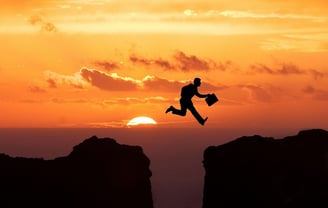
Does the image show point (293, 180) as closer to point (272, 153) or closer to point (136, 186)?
point (272, 153)

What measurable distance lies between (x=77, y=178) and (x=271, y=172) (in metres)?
17.2

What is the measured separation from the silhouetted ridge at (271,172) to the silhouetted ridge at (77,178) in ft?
27.2

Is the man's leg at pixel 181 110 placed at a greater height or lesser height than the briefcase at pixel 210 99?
lesser

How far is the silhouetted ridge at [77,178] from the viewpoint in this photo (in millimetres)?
65750

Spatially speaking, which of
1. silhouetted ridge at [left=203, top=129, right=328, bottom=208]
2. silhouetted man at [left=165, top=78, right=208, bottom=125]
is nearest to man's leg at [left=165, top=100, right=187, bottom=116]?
silhouetted man at [left=165, top=78, right=208, bottom=125]

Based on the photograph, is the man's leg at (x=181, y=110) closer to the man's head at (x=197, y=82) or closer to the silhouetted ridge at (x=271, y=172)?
the man's head at (x=197, y=82)

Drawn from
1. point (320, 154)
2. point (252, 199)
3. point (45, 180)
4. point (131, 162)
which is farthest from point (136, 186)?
point (320, 154)

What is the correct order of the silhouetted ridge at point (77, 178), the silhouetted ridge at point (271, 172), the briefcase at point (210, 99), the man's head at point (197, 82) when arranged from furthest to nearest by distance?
the silhouetted ridge at point (77, 178), the silhouetted ridge at point (271, 172), the briefcase at point (210, 99), the man's head at point (197, 82)

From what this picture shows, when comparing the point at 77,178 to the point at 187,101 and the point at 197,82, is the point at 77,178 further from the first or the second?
the point at 197,82

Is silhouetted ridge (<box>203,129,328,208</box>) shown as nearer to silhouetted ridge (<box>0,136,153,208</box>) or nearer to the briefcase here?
silhouetted ridge (<box>0,136,153,208</box>)

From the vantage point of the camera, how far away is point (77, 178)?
66062 mm

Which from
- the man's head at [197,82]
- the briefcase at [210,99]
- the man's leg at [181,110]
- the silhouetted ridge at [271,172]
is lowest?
the silhouetted ridge at [271,172]

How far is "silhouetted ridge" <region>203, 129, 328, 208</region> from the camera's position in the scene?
2135 inches

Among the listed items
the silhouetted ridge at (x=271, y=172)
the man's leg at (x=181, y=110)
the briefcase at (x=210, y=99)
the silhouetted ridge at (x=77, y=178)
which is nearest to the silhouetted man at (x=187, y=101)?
the man's leg at (x=181, y=110)
